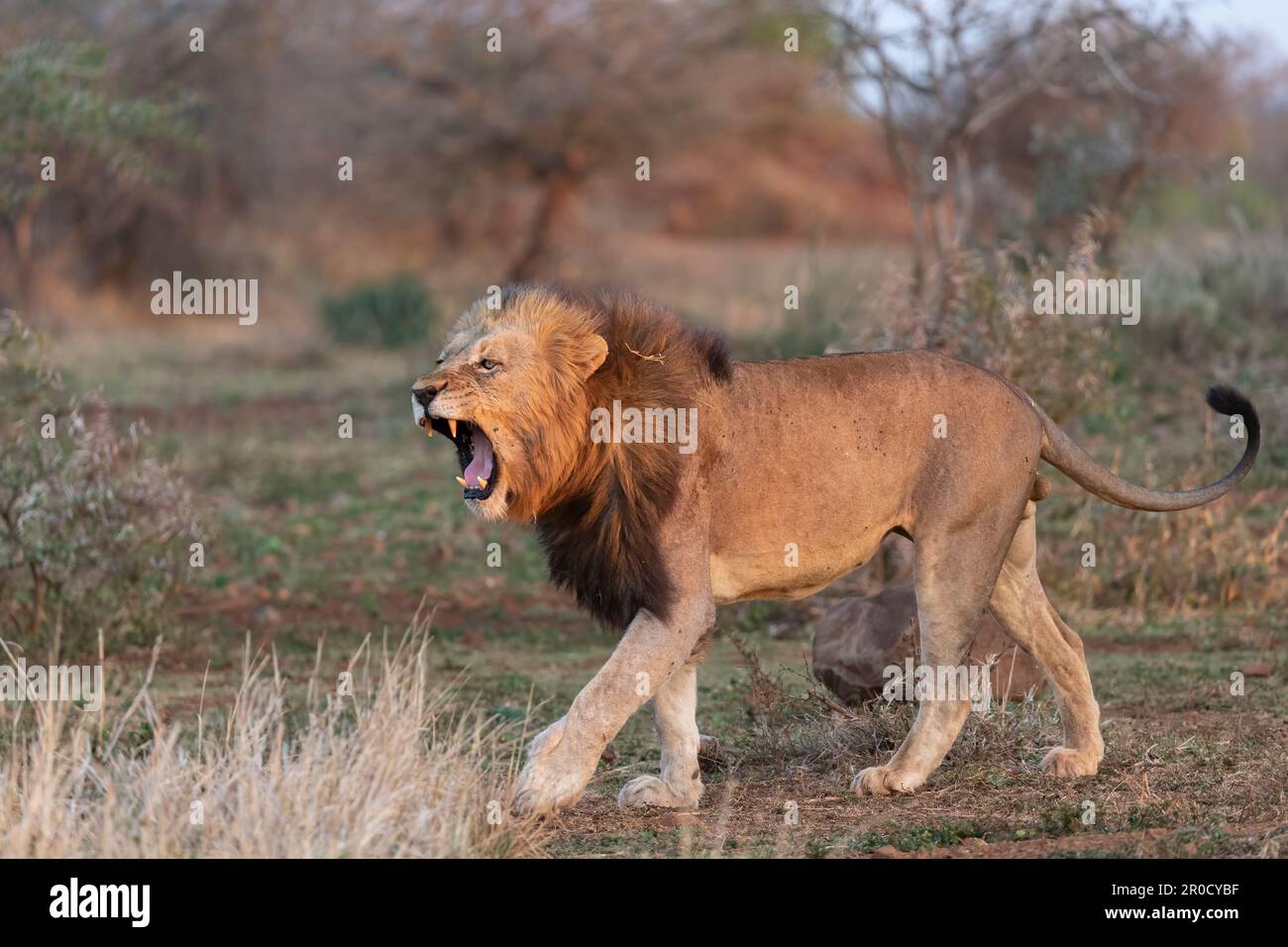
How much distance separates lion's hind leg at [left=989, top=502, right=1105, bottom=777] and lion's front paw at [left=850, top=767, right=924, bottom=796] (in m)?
0.54

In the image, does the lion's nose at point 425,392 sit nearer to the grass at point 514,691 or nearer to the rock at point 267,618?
the grass at point 514,691

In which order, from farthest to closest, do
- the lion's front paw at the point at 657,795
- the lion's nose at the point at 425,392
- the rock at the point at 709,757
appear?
the rock at the point at 709,757 < the lion's front paw at the point at 657,795 < the lion's nose at the point at 425,392

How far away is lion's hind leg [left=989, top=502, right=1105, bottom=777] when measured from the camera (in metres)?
5.96

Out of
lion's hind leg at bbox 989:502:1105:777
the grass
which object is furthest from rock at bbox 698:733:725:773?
lion's hind leg at bbox 989:502:1105:777

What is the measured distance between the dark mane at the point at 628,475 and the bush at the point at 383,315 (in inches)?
522

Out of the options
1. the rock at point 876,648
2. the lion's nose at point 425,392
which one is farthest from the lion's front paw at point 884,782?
the lion's nose at point 425,392

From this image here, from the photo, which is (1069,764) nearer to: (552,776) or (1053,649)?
(1053,649)

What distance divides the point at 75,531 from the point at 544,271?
43.3 feet

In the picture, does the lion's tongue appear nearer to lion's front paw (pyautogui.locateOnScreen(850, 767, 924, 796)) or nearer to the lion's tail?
lion's front paw (pyautogui.locateOnScreen(850, 767, 924, 796))

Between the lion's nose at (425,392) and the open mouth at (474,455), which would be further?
the open mouth at (474,455)

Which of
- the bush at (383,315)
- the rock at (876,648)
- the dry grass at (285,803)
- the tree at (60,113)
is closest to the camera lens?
the dry grass at (285,803)

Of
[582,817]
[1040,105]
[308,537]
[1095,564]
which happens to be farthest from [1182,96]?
[582,817]

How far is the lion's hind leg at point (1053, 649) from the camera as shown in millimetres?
5957

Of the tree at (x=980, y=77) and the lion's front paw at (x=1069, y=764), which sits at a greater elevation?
the tree at (x=980, y=77)
